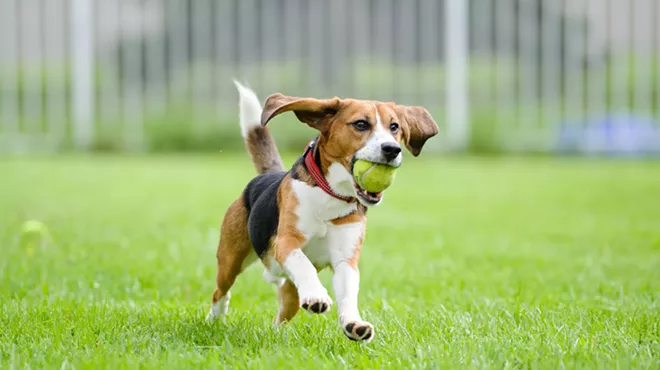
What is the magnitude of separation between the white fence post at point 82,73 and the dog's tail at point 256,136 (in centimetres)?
1628

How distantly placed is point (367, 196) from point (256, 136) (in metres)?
1.20

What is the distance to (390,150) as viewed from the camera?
12.0 feet

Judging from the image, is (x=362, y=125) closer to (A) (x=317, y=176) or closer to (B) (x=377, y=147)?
(B) (x=377, y=147)

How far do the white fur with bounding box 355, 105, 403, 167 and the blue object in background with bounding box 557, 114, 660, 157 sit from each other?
16313 millimetres

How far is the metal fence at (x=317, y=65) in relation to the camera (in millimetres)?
19891

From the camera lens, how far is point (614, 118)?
19.5m

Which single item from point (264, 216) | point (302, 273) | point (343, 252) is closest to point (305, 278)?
point (302, 273)

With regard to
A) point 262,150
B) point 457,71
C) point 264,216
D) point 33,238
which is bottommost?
point 33,238

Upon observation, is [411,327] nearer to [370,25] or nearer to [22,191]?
[22,191]

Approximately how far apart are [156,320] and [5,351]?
780 millimetres

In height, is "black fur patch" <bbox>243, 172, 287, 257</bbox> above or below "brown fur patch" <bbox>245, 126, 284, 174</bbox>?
below

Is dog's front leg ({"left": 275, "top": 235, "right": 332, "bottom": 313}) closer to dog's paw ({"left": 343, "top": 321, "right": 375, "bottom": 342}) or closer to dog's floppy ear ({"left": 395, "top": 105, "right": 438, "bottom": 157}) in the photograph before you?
dog's paw ({"left": 343, "top": 321, "right": 375, "bottom": 342})

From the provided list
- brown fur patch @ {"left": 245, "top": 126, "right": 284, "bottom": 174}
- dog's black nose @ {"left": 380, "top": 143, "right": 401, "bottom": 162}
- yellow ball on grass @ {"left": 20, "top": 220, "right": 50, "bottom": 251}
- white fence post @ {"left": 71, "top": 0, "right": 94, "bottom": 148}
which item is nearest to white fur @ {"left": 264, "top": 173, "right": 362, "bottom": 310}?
dog's black nose @ {"left": 380, "top": 143, "right": 401, "bottom": 162}

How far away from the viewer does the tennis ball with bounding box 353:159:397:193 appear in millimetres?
3697
